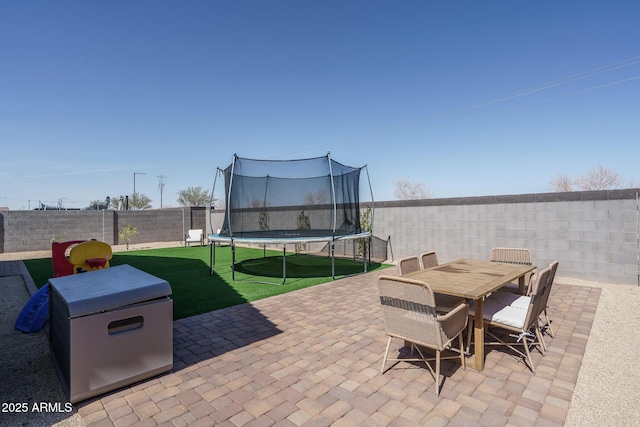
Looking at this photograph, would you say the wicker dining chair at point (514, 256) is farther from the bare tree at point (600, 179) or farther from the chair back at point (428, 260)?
the bare tree at point (600, 179)

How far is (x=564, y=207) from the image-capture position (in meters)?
5.36

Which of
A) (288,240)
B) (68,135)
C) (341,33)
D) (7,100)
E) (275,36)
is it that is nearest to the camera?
(288,240)

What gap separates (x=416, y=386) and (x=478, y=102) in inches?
581

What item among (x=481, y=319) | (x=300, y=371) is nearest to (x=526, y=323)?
(x=481, y=319)

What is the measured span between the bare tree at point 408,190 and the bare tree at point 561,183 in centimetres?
980

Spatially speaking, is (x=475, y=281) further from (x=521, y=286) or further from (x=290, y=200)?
(x=290, y=200)

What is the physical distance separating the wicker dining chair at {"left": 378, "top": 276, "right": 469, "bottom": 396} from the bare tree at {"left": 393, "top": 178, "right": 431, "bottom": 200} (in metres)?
28.4

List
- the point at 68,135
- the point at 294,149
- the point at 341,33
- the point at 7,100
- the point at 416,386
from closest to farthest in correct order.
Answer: the point at 416,386 → the point at 7,100 → the point at 341,33 → the point at 68,135 → the point at 294,149

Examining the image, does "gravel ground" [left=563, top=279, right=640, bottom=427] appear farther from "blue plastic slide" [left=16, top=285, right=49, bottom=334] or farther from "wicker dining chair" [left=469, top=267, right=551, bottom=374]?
"blue plastic slide" [left=16, top=285, right=49, bottom=334]

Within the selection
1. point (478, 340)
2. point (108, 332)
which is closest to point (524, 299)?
point (478, 340)

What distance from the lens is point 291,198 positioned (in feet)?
22.4

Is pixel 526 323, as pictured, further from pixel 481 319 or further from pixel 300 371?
pixel 300 371

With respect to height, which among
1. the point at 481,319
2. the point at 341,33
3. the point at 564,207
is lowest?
the point at 481,319

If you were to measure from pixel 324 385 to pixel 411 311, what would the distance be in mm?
804
